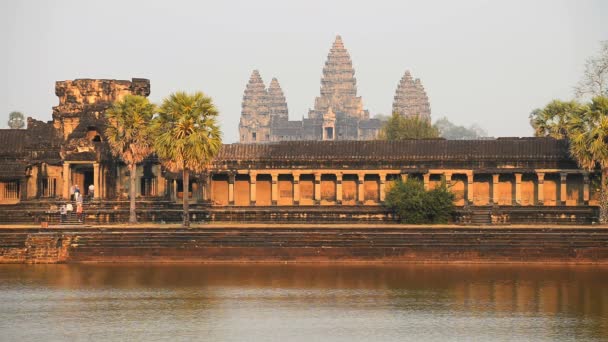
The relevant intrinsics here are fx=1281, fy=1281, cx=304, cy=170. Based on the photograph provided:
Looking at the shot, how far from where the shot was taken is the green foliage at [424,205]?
59.5m

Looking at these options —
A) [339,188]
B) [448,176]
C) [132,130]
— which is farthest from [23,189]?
[448,176]

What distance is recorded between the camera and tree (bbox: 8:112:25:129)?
157 metres

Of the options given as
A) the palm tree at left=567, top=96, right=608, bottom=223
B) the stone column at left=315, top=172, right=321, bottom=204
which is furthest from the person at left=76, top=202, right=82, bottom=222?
the palm tree at left=567, top=96, right=608, bottom=223

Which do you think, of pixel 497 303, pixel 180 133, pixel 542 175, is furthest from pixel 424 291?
pixel 542 175

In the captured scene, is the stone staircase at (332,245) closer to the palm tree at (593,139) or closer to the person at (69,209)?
the palm tree at (593,139)

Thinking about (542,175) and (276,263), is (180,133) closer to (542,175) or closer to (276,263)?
(276,263)

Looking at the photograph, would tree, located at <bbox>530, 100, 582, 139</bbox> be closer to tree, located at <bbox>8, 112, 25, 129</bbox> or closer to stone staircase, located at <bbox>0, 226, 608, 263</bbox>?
stone staircase, located at <bbox>0, 226, 608, 263</bbox>

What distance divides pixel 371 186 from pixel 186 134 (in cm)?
1543

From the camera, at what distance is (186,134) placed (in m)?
57.8

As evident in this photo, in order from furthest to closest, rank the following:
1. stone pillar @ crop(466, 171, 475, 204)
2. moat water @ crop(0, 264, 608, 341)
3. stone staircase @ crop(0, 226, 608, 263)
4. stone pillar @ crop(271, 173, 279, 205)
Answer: stone pillar @ crop(271, 173, 279, 205) → stone pillar @ crop(466, 171, 475, 204) → stone staircase @ crop(0, 226, 608, 263) → moat water @ crop(0, 264, 608, 341)

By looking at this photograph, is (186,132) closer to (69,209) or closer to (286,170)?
(69,209)

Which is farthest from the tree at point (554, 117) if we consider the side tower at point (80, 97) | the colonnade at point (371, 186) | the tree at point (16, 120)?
the tree at point (16, 120)

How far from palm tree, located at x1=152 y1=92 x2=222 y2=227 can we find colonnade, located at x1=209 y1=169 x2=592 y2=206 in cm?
948

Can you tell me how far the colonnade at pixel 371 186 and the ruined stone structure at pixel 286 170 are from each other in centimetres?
5
